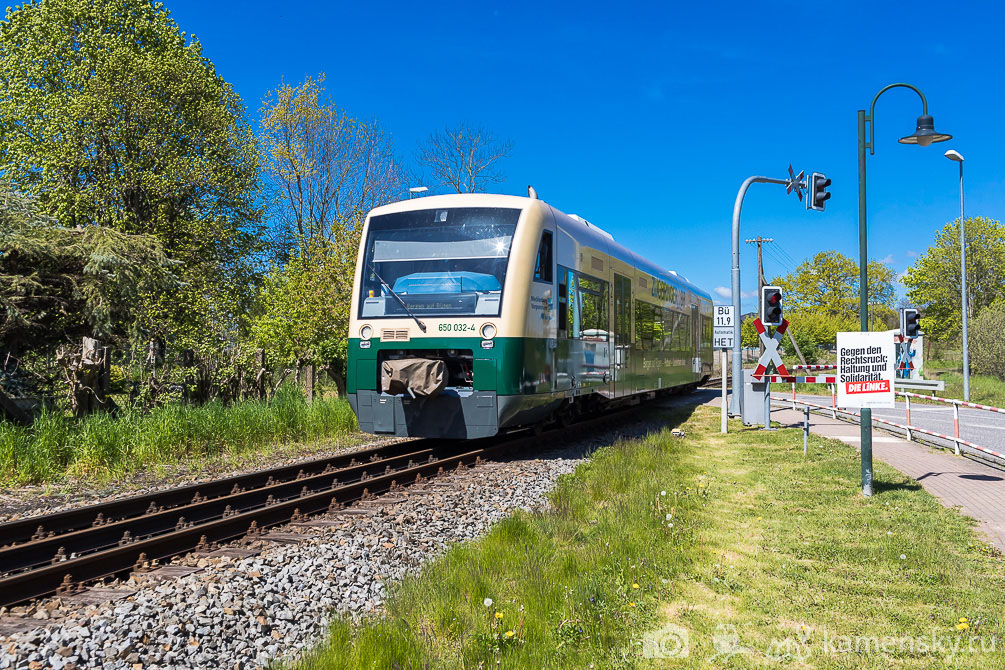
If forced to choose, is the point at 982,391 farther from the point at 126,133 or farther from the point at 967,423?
the point at 126,133

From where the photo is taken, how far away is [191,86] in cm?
2420

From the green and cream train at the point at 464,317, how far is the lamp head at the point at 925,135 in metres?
4.87

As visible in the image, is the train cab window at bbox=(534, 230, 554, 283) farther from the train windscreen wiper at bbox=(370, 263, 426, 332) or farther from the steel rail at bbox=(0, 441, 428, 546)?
the steel rail at bbox=(0, 441, 428, 546)

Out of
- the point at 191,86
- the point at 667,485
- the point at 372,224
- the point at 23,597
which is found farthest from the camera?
the point at 191,86

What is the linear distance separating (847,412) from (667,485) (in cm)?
1275

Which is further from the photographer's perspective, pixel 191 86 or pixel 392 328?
pixel 191 86

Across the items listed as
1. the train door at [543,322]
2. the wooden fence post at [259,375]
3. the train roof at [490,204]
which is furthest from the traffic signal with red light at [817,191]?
the wooden fence post at [259,375]

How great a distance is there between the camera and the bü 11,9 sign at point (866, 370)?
8516 millimetres

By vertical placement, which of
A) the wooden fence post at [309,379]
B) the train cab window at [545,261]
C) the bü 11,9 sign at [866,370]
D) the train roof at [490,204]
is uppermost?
the train roof at [490,204]

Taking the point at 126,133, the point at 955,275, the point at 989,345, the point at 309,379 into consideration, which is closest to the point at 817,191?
the point at 309,379

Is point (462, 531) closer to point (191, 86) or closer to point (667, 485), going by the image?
point (667, 485)

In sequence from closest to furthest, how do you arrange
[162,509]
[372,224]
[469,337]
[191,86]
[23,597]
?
[23,597] → [162,509] → [469,337] → [372,224] → [191,86]

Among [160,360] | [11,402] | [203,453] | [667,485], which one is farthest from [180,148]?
[667,485]

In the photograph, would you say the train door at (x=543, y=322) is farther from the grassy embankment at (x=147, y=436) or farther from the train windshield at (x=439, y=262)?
the grassy embankment at (x=147, y=436)
